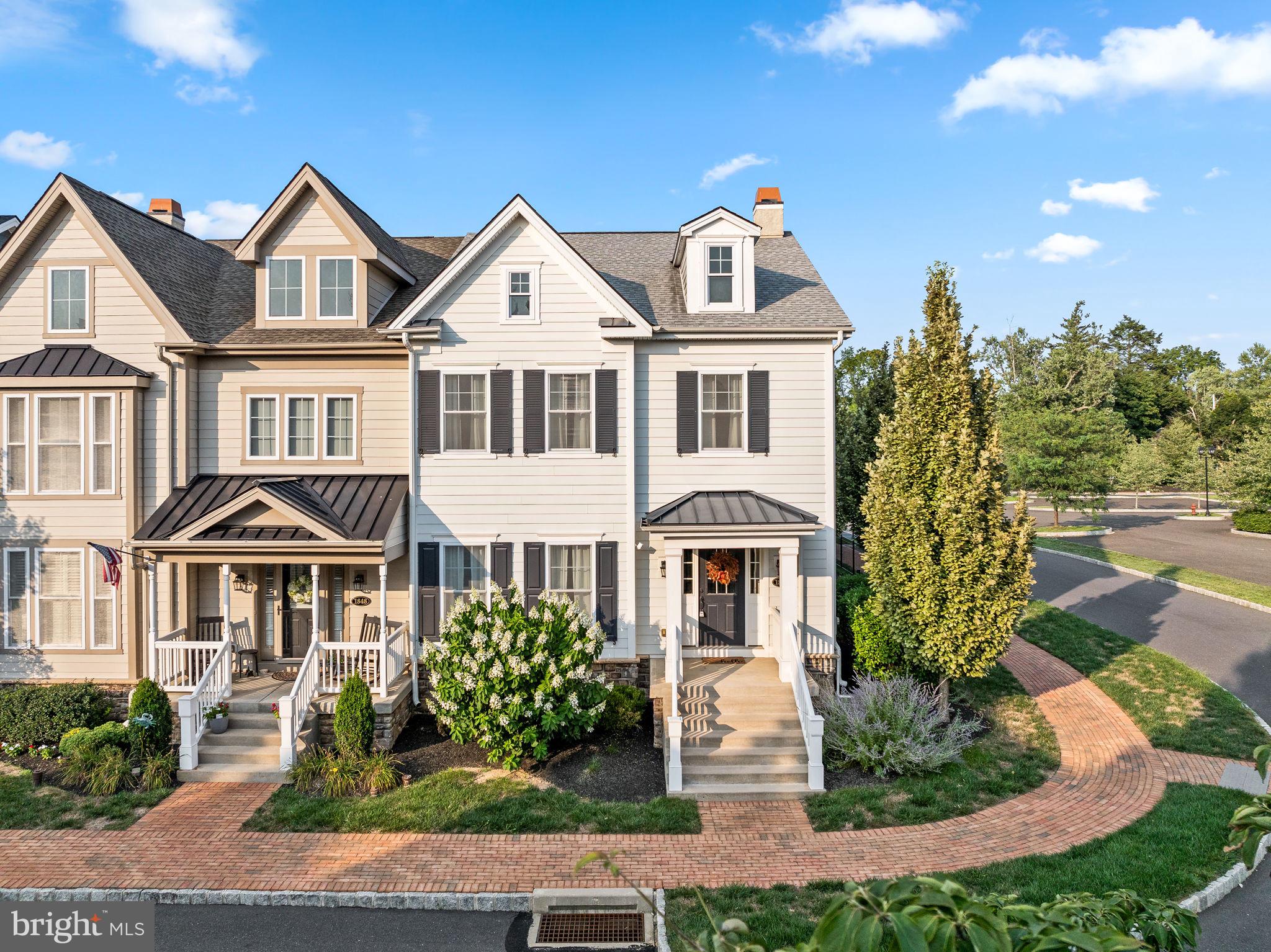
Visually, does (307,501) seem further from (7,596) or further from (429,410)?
(7,596)

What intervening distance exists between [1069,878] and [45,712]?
16.0m

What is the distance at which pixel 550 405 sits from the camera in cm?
1404

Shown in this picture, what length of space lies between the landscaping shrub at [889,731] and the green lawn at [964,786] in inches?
10.8

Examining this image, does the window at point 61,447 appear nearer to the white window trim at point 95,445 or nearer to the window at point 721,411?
the white window trim at point 95,445

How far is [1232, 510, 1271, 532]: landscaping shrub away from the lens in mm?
35969

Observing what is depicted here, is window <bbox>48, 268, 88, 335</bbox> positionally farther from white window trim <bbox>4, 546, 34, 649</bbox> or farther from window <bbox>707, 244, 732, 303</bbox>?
window <bbox>707, 244, 732, 303</bbox>

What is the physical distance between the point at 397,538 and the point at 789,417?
8.10 metres

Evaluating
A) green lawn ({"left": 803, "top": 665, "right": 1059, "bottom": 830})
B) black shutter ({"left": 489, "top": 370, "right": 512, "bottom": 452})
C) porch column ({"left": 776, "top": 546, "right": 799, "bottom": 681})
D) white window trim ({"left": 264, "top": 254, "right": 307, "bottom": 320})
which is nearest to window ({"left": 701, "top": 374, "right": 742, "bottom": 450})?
porch column ({"left": 776, "top": 546, "right": 799, "bottom": 681})

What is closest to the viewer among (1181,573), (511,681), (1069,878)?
(1069,878)

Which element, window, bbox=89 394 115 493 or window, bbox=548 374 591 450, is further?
window, bbox=548 374 591 450

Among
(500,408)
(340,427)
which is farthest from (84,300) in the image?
(500,408)

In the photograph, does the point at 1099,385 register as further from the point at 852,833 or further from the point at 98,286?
the point at 98,286

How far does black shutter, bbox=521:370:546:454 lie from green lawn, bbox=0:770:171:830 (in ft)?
27.8

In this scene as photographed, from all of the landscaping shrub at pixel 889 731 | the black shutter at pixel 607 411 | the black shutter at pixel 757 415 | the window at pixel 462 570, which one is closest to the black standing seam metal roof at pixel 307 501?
the window at pixel 462 570
